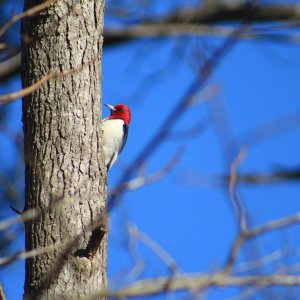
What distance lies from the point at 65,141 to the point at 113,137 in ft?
7.05

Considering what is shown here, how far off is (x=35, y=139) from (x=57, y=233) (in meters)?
0.47

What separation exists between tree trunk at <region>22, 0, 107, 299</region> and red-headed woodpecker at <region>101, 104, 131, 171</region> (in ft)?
5.33

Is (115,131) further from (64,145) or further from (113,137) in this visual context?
(64,145)

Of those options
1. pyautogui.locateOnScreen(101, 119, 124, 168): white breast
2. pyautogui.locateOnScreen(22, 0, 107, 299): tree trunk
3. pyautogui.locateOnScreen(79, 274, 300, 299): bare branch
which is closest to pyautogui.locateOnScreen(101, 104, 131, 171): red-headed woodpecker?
pyautogui.locateOnScreen(101, 119, 124, 168): white breast

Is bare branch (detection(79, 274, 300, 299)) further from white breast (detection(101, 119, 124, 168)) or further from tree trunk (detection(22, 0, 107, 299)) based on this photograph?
white breast (detection(101, 119, 124, 168))

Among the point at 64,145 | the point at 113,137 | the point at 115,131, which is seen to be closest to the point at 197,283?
the point at 64,145

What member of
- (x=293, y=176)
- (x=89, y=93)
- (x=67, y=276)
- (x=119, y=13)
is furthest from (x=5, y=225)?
(x=293, y=176)

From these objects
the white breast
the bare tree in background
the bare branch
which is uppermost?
the white breast

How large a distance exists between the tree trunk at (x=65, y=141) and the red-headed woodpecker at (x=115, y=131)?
162cm

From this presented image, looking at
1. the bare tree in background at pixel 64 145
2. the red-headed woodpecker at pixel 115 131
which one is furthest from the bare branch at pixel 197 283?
the red-headed woodpecker at pixel 115 131

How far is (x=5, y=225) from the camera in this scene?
1846mm

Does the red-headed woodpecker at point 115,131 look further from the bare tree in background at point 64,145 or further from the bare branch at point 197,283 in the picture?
the bare branch at point 197,283

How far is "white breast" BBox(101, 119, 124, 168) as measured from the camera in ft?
16.8

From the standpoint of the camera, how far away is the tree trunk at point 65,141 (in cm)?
301
